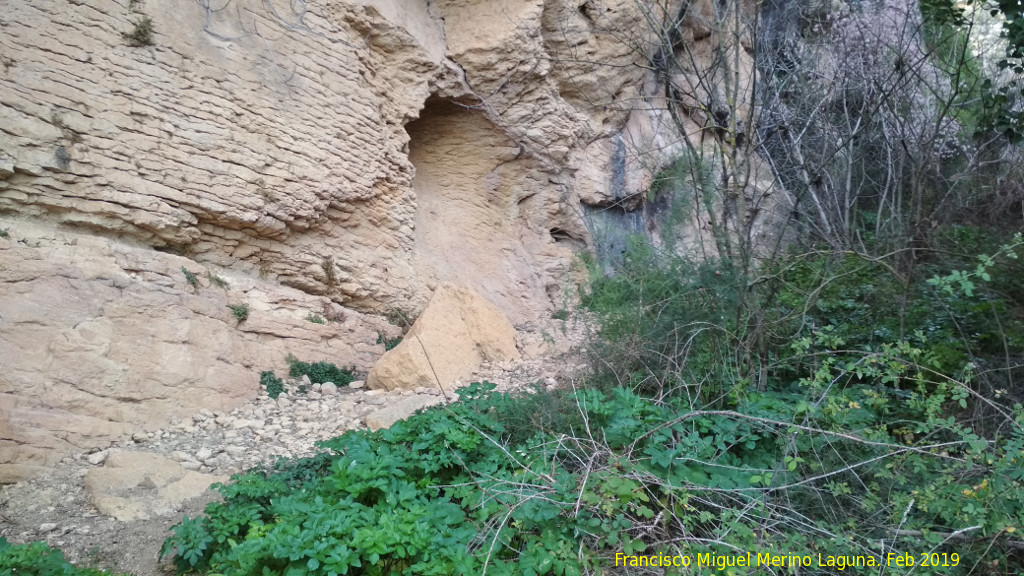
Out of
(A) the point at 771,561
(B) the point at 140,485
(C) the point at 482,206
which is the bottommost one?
(B) the point at 140,485

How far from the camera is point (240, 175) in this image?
5.72 meters

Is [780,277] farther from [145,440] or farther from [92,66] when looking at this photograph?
[92,66]

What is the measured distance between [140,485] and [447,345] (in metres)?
3.00

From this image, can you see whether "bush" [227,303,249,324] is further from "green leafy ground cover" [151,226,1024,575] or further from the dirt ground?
"green leafy ground cover" [151,226,1024,575]

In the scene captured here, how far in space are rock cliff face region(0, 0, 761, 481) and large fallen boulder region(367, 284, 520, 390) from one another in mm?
821

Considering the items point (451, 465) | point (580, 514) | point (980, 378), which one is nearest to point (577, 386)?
point (451, 465)

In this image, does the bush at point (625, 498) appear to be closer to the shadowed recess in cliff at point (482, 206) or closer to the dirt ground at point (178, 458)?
the dirt ground at point (178, 458)

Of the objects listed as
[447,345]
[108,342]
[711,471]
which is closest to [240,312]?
[108,342]

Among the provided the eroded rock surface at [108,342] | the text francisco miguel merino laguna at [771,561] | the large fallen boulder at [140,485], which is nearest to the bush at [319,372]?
the eroded rock surface at [108,342]

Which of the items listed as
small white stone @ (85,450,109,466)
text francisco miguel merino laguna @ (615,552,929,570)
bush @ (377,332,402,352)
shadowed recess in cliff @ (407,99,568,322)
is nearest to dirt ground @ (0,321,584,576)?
small white stone @ (85,450,109,466)

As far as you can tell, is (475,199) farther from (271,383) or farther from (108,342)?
(108,342)

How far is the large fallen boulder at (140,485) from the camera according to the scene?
3.71m

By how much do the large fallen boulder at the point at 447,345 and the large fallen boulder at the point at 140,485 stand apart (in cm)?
204

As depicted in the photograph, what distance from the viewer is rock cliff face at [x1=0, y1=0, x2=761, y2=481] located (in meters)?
4.55
